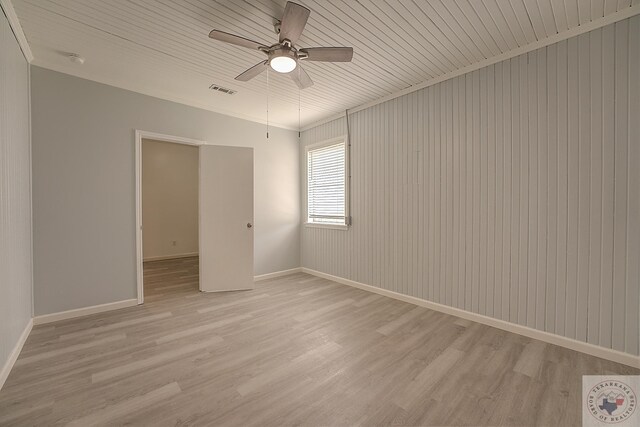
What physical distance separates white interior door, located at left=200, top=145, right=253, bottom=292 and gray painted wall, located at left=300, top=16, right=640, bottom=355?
6.65 ft

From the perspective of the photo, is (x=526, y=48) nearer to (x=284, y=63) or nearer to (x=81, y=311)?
(x=284, y=63)

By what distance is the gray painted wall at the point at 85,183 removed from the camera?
9.05ft

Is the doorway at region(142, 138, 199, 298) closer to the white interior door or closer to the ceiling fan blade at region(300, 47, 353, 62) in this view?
the white interior door

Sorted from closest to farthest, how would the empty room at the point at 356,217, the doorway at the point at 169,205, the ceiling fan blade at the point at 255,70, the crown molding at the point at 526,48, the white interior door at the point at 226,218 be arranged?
the empty room at the point at 356,217 → the crown molding at the point at 526,48 → the ceiling fan blade at the point at 255,70 → the white interior door at the point at 226,218 → the doorway at the point at 169,205

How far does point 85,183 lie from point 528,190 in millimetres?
4729

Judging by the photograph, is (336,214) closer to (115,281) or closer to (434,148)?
(434,148)

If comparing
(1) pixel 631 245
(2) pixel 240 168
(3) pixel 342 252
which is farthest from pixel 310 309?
(1) pixel 631 245

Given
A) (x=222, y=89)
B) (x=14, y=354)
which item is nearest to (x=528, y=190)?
(x=222, y=89)

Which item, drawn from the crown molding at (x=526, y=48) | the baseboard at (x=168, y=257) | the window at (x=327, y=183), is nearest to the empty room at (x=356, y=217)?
the crown molding at (x=526, y=48)

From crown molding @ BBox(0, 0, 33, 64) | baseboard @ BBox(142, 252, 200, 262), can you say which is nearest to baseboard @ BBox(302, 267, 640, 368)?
crown molding @ BBox(0, 0, 33, 64)

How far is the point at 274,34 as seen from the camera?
2359 millimetres

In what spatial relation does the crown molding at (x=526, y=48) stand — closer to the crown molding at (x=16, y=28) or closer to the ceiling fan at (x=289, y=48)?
the ceiling fan at (x=289, y=48)

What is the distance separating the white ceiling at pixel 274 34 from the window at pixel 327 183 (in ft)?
4.11

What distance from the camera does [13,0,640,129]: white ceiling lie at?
1995mm
